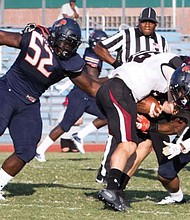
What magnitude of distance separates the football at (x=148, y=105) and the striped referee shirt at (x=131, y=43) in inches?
75.6

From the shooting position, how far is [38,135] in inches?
258

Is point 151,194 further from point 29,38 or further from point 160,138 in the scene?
point 29,38

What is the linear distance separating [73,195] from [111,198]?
3.84 feet

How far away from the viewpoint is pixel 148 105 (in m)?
5.93

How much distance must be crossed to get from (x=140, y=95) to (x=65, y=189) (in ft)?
5.44

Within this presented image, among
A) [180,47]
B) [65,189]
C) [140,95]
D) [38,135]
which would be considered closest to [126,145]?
[140,95]

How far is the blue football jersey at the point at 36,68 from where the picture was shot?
6.29 metres

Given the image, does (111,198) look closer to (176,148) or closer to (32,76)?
(176,148)

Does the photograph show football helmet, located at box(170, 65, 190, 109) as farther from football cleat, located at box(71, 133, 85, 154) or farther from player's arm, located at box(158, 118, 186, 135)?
football cleat, located at box(71, 133, 85, 154)

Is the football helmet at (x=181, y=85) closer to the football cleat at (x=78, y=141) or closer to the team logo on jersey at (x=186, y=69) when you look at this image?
the team logo on jersey at (x=186, y=69)

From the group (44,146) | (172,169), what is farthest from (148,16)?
(44,146)

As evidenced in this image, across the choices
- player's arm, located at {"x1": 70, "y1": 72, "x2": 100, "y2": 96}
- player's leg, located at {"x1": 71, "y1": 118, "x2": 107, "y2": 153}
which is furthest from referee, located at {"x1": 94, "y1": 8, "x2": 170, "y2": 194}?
player's leg, located at {"x1": 71, "y1": 118, "x2": 107, "y2": 153}

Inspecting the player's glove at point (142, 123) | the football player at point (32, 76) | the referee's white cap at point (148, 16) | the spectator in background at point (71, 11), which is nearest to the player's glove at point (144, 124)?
the player's glove at point (142, 123)

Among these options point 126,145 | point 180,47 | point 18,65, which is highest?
point 18,65
